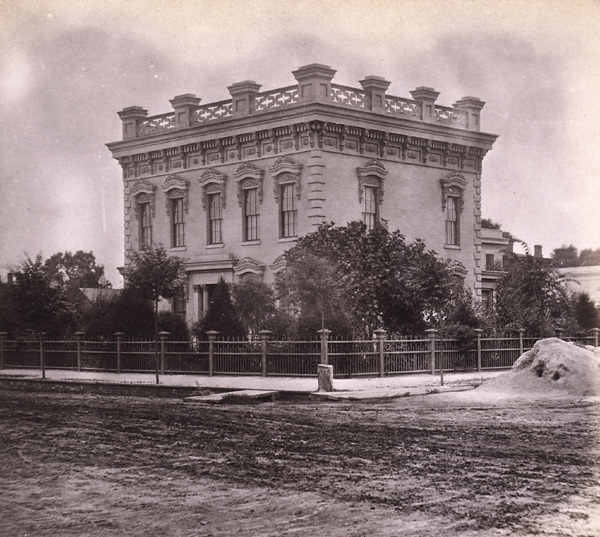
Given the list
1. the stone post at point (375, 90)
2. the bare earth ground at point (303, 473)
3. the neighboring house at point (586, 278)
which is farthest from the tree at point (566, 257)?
the stone post at point (375, 90)

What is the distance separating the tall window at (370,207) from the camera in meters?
29.2

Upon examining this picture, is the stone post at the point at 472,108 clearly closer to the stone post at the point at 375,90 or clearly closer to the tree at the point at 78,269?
the stone post at the point at 375,90

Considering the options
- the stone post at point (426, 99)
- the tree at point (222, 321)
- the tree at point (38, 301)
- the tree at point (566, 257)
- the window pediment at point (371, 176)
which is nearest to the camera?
the tree at point (566, 257)

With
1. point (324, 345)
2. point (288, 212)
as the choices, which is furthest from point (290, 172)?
point (324, 345)

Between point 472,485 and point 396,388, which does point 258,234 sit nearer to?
point 396,388

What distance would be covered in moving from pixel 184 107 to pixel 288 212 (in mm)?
5396

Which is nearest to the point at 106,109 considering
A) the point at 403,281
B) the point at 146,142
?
the point at 403,281

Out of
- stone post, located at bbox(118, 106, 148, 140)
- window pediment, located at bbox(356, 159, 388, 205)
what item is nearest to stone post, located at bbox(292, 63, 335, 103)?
window pediment, located at bbox(356, 159, 388, 205)

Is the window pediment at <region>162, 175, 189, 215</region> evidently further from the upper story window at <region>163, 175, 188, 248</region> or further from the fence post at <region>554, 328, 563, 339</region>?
the fence post at <region>554, 328, 563, 339</region>

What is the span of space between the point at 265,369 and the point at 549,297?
267 inches

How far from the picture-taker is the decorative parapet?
2752 centimetres

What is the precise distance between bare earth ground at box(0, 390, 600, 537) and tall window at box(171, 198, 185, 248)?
16774 mm

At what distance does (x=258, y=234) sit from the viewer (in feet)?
97.5

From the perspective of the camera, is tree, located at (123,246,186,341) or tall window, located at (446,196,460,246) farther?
tall window, located at (446,196,460,246)
